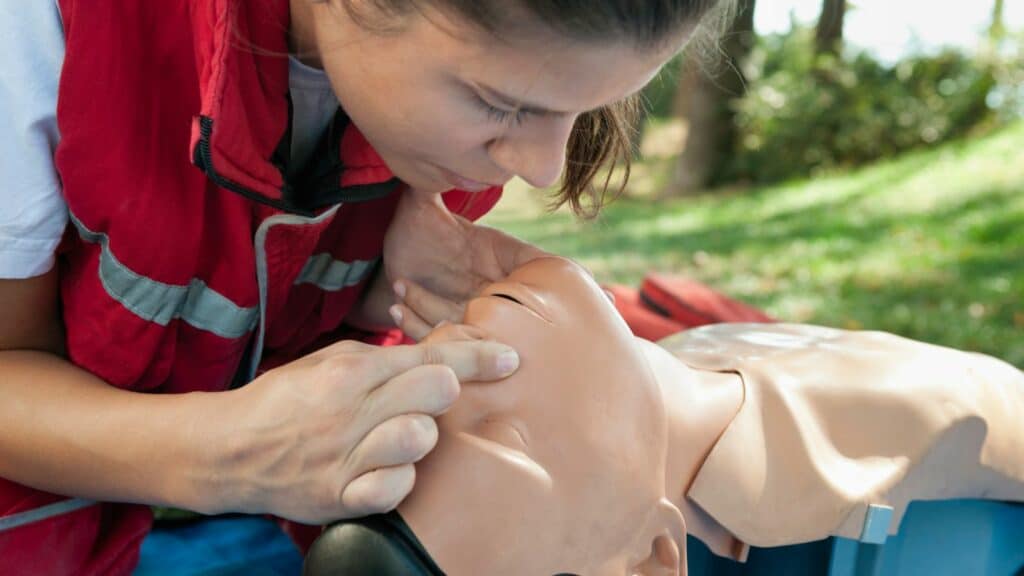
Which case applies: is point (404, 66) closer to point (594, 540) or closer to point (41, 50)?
point (41, 50)

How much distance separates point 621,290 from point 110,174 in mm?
1737

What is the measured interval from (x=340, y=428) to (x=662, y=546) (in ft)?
1.37

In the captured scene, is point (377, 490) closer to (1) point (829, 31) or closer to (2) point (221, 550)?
(2) point (221, 550)

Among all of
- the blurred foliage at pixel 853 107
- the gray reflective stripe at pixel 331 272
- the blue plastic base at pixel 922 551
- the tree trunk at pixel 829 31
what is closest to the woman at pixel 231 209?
the gray reflective stripe at pixel 331 272

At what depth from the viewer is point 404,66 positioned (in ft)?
4.09

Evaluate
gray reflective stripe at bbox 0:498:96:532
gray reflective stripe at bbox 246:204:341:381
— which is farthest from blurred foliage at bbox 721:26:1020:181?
gray reflective stripe at bbox 0:498:96:532

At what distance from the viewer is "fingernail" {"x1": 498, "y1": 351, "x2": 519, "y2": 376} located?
4.16ft

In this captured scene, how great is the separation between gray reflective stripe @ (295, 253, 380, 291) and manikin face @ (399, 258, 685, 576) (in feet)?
1.74

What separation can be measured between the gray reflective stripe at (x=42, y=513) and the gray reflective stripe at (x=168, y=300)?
11.7 inches

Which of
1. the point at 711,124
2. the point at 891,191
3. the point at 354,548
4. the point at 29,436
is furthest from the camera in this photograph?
the point at 711,124

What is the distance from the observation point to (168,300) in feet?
4.95

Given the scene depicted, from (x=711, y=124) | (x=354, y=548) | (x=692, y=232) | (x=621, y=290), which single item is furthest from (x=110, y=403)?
(x=711, y=124)

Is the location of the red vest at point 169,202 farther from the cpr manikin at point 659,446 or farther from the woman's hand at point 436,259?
the cpr manikin at point 659,446

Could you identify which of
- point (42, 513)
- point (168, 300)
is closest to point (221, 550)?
point (42, 513)
